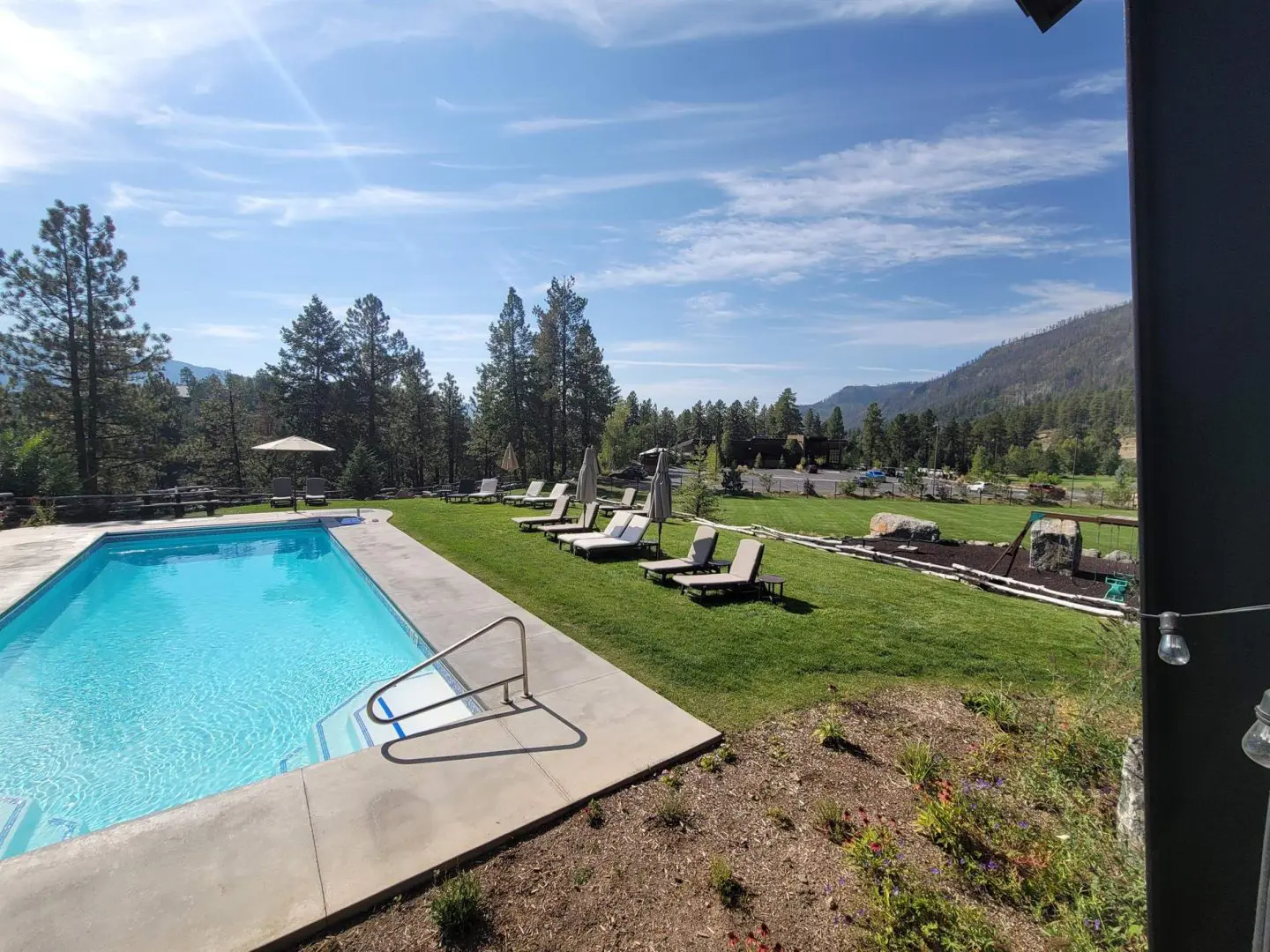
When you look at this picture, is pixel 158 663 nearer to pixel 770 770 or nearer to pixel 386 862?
pixel 386 862

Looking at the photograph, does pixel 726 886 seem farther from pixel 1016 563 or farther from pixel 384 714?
pixel 1016 563

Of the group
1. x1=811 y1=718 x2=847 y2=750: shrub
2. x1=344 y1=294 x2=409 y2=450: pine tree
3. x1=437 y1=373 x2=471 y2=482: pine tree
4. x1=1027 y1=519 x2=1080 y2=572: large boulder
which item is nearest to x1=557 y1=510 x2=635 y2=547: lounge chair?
x1=811 y1=718 x2=847 y2=750: shrub

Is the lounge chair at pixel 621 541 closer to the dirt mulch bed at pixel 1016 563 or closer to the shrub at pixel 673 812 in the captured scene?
the dirt mulch bed at pixel 1016 563

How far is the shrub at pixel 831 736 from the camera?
4539 mm

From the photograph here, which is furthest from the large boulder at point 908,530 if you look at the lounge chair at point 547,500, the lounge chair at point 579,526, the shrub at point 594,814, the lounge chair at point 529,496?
the shrub at point 594,814

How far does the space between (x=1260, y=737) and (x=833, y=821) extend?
3.10 meters

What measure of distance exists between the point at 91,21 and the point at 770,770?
31.9 ft

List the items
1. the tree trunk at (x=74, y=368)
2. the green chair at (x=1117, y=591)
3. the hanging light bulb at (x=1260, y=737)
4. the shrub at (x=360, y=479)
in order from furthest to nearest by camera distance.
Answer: the shrub at (x=360, y=479) < the tree trunk at (x=74, y=368) < the green chair at (x=1117, y=591) < the hanging light bulb at (x=1260, y=737)

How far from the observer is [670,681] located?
573 centimetres

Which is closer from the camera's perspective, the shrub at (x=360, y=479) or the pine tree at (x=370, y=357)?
the shrub at (x=360, y=479)

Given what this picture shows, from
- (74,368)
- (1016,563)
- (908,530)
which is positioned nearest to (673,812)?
(1016,563)

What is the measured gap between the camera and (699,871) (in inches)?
127

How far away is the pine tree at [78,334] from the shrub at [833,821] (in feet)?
88.3

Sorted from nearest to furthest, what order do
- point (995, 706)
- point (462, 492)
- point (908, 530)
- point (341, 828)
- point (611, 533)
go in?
point (341, 828), point (995, 706), point (611, 533), point (908, 530), point (462, 492)
